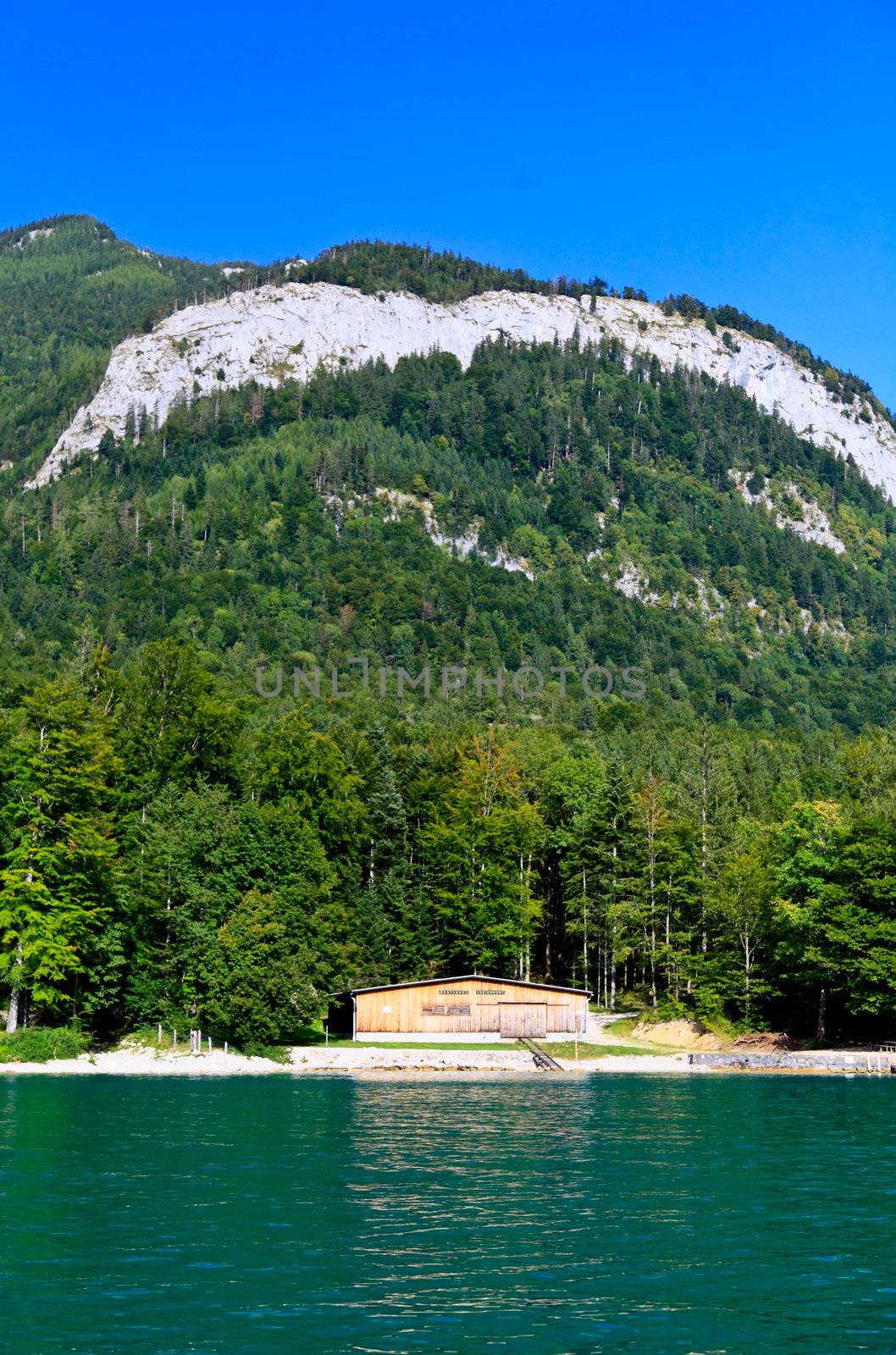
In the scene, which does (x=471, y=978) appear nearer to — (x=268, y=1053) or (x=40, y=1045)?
(x=268, y=1053)

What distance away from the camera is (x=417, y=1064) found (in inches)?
2926

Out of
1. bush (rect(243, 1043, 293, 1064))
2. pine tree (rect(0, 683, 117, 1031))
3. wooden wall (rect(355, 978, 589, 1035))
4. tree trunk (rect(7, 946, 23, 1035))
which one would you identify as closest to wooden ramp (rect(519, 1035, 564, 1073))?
wooden wall (rect(355, 978, 589, 1035))

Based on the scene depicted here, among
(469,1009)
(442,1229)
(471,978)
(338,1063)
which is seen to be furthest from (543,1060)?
(442,1229)

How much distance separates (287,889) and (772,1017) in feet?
99.7

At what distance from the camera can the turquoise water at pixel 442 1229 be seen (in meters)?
20.8

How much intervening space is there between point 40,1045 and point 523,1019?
28.0m

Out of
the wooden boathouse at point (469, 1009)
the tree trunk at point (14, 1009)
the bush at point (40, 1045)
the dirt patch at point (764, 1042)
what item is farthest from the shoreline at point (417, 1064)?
the wooden boathouse at point (469, 1009)

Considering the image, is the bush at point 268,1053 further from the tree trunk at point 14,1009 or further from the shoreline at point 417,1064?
the tree trunk at point 14,1009

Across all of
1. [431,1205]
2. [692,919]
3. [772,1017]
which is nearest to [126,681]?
[692,919]

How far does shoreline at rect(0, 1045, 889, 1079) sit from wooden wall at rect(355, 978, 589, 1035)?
4422 mm

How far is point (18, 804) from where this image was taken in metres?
69.4

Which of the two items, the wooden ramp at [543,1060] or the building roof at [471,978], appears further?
the building roof at [471,978]

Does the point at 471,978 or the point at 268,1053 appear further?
the point at 471,978

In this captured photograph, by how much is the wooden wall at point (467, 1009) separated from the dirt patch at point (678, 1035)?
452cm
